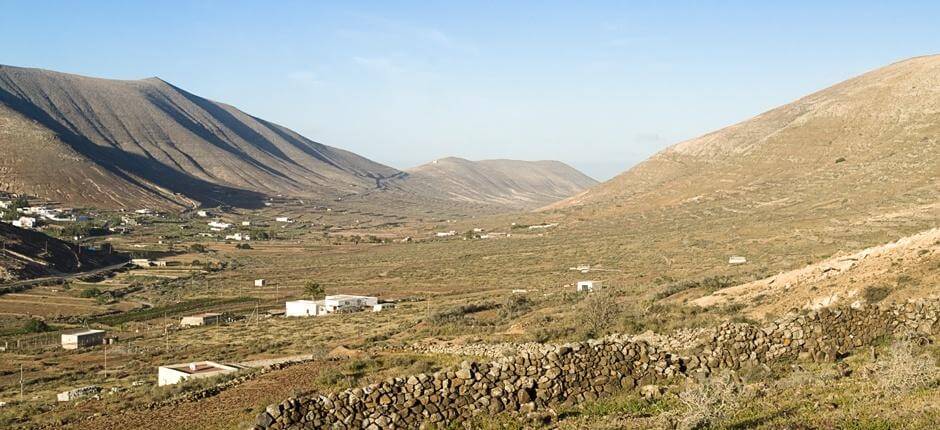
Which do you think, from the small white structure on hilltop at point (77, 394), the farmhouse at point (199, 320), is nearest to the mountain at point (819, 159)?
the farmhouse at point (199, 320)

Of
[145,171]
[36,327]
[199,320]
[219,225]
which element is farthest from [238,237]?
[145,171]

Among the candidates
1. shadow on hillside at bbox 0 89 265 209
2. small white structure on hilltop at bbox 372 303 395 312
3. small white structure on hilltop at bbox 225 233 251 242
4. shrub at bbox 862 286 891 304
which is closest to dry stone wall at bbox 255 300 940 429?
shrub at bbox 862 286 891 304

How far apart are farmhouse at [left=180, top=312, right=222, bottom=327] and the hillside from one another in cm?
2798

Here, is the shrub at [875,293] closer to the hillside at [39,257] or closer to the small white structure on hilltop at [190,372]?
the small white structure on hilltop at [190,372]

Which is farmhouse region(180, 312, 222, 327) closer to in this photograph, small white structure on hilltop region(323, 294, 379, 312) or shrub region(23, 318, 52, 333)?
small white structure on hilltop region(323, 294, 379, 312)

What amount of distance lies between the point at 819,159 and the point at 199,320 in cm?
6775

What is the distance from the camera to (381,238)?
11938 cm

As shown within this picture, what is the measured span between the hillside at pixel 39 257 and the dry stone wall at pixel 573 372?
6860cm

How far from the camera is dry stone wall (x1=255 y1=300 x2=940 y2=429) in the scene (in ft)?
34.6

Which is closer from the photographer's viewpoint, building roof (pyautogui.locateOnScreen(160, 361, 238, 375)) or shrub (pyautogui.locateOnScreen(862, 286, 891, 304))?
shrub (pyautogui.locateOnScreen(862, 286, 891, 304))

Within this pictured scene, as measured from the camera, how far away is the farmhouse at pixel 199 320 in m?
48.7

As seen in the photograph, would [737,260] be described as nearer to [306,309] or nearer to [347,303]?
[347,303]

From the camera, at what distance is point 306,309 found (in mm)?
51156

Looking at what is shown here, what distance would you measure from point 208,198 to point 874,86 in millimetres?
143910
